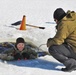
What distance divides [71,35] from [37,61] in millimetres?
1300

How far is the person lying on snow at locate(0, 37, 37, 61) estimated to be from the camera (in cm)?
744

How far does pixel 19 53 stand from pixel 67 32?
158 cm

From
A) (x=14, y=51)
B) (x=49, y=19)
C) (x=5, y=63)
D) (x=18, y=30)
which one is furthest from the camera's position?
(x=49, y=19)

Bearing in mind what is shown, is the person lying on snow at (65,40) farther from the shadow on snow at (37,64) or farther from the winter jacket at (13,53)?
the winter jacket at (13,53)

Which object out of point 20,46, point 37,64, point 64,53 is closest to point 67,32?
point 64,53

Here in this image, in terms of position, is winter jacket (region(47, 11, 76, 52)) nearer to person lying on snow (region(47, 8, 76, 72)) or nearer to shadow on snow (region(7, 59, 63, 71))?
person lying on snow (region(47, 8, 76, 72))

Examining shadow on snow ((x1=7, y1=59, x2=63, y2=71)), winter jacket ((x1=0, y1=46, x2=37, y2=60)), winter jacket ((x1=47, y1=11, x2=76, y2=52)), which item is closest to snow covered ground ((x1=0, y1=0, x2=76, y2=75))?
shadow on snow ((x1=7, y1=59, x2=63, y2=71))

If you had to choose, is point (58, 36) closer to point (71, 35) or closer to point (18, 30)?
point (71, 35)

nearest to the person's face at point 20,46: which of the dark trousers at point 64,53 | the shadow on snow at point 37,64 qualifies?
the shadow on snow at point 37,64

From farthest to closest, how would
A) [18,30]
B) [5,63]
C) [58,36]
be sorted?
[18,30]
[5,63]
[58,36]

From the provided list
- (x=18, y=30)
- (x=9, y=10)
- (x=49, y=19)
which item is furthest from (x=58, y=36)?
(x=9, y=10)

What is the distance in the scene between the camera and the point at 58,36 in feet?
21.2

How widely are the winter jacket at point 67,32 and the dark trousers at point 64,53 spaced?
4.2 inches

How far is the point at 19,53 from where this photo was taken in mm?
7562
